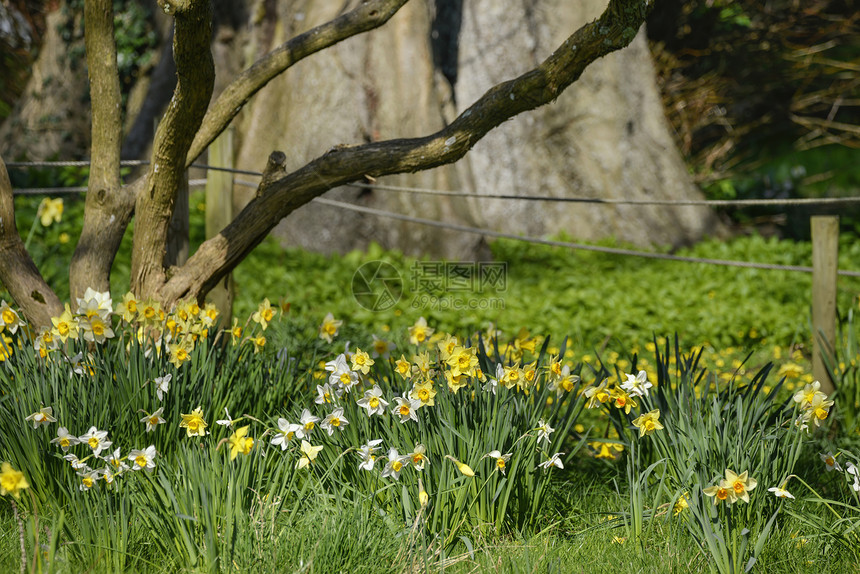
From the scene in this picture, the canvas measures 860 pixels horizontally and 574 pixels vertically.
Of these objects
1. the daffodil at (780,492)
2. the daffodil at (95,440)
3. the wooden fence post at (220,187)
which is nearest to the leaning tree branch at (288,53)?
the wooden fence post at (220,187)

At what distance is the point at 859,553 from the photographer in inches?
82.4

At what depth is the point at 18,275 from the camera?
2.73m

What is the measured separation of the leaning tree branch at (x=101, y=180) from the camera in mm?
2738

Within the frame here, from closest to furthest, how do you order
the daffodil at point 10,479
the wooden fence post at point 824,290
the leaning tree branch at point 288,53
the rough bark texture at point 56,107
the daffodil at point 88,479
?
the daffodil at point 10,479
the daffodil at point 88,479
the leaning tree branch at point 288,53
the wooden fence post at point 824,290
the rough bark texture at point 56,107

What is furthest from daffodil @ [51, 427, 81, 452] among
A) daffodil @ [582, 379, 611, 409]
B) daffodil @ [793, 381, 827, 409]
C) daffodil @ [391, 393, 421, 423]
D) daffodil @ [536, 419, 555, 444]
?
daffodil @ [793, 381, 827, 409]

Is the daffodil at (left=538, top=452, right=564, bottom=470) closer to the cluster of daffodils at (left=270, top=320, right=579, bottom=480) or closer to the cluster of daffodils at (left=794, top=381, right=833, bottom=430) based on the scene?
the cluster of daffodils at (left=270, top=320, right=579, bottom=480)

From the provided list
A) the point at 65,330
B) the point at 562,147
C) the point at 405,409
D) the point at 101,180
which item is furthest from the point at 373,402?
the point at 562,147

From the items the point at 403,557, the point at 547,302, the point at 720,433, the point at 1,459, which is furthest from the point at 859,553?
the point at 547,302

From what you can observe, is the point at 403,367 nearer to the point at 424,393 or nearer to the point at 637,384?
the point at 424,393

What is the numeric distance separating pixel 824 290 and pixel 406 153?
1970 mm

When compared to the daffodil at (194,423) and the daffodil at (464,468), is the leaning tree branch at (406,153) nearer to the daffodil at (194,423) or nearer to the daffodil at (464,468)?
the daffodil at (194,423)

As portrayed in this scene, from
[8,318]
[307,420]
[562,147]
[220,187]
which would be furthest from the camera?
[562,147]

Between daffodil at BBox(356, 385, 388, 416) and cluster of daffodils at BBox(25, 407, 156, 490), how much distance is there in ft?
1.94

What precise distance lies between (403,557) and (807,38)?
10.7 metres
